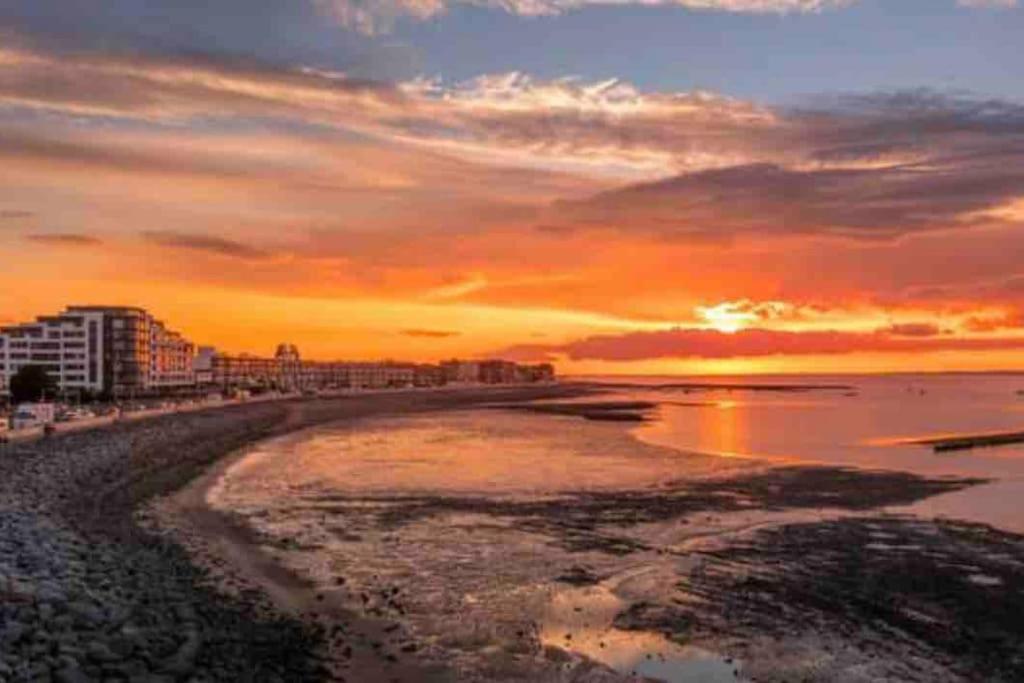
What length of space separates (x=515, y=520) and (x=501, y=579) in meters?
9.51

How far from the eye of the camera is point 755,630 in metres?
19.0

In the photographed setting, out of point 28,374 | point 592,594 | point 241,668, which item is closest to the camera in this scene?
point 241,668

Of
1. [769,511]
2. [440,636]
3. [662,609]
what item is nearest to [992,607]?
[662,609]

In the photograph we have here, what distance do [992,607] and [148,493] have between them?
108 ft

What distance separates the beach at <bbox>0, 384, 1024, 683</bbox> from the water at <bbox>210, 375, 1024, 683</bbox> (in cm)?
13

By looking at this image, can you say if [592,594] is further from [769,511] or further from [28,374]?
[28,374]

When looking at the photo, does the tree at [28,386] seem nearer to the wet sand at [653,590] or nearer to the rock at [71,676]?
the wet sand at [653,590]

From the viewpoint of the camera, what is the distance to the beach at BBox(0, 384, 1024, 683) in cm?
1650

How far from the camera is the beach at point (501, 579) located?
16500 millimetres

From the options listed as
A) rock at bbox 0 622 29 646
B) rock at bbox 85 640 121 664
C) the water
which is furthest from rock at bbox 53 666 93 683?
the water

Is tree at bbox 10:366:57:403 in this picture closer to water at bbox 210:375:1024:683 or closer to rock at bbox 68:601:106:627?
water at bbox 210:375:1024:683

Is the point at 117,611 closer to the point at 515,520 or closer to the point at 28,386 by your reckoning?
the point at 515,520

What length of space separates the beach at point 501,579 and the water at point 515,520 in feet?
0.41

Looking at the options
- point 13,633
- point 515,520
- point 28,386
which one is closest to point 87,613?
point 13,633
